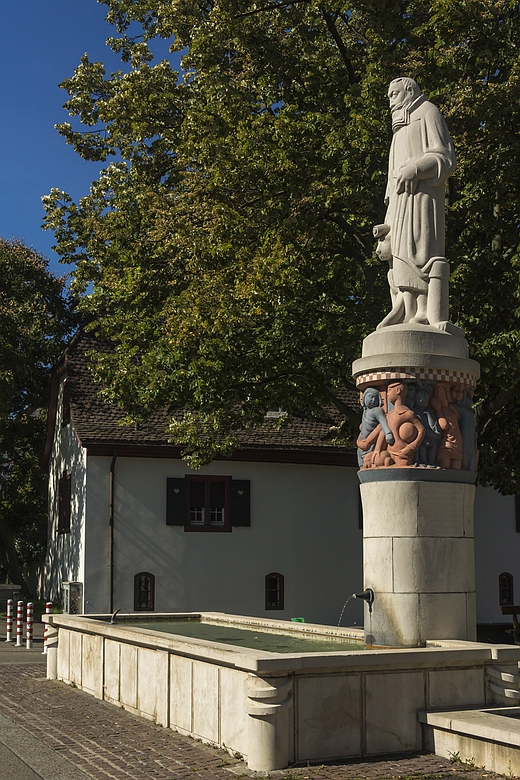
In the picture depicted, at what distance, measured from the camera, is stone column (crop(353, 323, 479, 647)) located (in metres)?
11.4

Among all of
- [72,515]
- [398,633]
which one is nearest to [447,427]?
[398,633]

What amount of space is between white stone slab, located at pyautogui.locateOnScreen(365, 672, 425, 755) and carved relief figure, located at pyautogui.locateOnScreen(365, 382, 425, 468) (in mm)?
2456

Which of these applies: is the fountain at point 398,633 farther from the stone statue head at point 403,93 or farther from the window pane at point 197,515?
the window pane at point 197,515

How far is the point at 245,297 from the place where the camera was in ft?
57.7

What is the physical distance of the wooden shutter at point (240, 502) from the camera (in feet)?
96.3

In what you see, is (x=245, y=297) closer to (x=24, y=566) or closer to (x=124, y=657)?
(x=124, y=657)

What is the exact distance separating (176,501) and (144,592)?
2558 millimetres

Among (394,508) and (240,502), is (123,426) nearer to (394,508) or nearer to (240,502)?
A: (240,502)

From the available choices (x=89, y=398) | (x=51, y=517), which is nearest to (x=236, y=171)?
(x=89, y=398)

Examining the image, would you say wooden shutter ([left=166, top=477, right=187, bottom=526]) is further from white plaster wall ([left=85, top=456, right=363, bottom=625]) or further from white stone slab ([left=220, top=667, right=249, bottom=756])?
white stone slab ([left=220, top=667, right=249, bottom=756])

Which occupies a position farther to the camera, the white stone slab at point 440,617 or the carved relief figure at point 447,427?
the carved relief figure at point 447,427

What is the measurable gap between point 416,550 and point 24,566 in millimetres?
36217

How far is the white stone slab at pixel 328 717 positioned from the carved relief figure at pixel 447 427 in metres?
2.89

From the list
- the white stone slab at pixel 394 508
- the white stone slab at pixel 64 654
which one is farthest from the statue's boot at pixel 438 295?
the white stone slab at pixel 64 654
